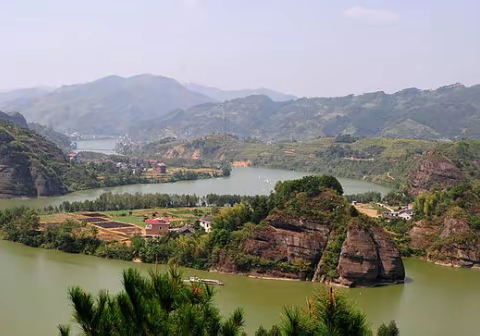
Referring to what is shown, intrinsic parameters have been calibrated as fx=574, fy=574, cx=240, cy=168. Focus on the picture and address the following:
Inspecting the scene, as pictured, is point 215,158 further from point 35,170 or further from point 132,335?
point 132,335

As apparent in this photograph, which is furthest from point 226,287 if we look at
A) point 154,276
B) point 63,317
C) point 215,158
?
point 215,158

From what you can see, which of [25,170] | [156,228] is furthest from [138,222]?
[25,170]

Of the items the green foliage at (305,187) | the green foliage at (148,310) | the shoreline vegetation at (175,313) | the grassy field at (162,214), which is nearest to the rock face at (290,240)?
the green foliage at (305,187)

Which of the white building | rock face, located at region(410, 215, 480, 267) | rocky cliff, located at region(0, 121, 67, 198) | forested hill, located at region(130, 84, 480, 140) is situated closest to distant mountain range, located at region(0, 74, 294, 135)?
forested hill, located at region(130, 84, 480, 140)

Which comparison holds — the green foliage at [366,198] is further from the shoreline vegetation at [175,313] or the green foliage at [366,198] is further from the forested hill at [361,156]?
the shoreline vegetation at [175,313]

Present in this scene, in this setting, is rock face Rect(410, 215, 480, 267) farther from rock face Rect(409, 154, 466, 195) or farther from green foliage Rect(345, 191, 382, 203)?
rock face Rect(409, 154, 466, 195)
